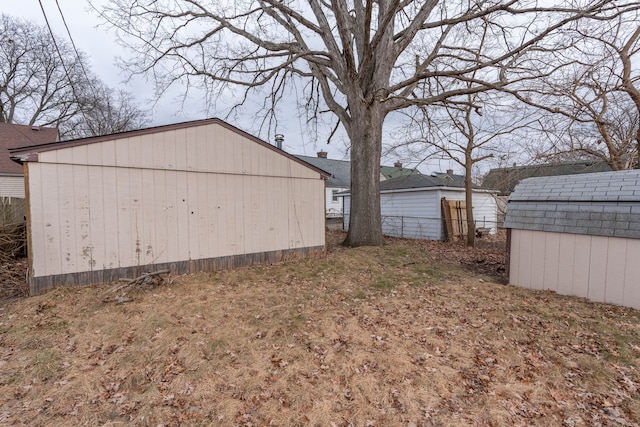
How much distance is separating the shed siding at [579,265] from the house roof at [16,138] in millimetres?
19266

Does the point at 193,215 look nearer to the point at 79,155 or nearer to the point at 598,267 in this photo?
the point at 79,155

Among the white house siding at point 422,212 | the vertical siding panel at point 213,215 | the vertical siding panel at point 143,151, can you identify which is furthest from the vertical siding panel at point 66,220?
the white house siding at point 422,212

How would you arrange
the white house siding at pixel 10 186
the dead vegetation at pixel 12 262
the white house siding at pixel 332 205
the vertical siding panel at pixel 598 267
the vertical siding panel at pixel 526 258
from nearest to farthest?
the vertical siding panel at pixel 598 267 → the dead vegetation at pixel 12 262 → the vertical siding panel at pixel 526 258 → the white house siding at pixel 10 186 → the white house siding at pixel 332 205

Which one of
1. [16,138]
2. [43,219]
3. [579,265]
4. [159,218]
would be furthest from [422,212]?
[16,138]

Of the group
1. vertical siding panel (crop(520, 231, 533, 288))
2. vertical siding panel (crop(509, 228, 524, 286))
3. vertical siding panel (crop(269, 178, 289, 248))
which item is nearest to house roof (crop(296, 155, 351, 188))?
vertical siding panel (crop(269, 178, 289, 248))

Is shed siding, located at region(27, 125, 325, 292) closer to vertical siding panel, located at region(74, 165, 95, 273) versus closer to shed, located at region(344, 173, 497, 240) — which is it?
vertical siding panel, located at region(74, 165, 95, 273)

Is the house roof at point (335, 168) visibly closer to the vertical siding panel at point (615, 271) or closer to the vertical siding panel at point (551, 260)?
the vertical siding panel at point (551, 260)

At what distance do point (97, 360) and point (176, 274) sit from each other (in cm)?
297

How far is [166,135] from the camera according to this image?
5.99 meters

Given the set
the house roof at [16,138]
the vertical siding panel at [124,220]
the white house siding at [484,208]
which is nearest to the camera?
the vertical siding panel at [124,220]

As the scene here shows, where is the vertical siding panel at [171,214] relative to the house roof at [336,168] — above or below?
below

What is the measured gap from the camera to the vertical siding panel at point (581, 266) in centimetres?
495

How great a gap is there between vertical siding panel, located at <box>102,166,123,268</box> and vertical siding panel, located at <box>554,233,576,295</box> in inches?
308

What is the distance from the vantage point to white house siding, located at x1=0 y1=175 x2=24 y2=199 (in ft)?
44.1
